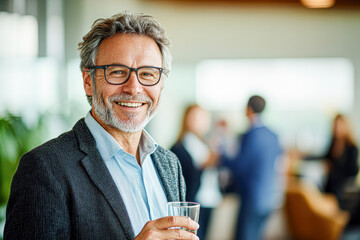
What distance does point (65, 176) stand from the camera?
3.49 feet

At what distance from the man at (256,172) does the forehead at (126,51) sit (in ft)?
9.20

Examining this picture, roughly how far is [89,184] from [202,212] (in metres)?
3.04

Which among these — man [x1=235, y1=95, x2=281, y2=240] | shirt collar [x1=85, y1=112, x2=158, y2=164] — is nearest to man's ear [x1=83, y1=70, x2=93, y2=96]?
shirt collar [x1=85, y1=112, x2=158, y2=164]

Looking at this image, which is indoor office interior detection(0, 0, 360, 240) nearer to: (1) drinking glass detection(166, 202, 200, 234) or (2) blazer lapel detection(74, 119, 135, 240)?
(2) blazer lapel detection(74, 119, 135, 240)

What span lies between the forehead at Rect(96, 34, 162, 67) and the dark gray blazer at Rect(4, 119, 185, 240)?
0.81 feet

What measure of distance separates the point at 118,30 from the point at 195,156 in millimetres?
2356

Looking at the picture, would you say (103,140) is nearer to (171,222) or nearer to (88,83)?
(88,83)

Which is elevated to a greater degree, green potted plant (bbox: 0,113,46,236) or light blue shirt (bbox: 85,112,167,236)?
light blue shirt (bbox: 85,112,167,236)

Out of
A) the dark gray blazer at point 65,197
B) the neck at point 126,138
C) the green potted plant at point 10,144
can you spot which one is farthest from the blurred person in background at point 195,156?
the dark gray blazer at point 65,197

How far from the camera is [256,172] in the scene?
13.0 ft

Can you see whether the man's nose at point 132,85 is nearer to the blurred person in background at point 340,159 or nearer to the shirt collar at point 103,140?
the shirt collar at point 103,140

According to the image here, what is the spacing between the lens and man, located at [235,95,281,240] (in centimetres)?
395

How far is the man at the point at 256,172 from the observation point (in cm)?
395

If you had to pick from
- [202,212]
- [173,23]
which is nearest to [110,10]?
[173,23]
